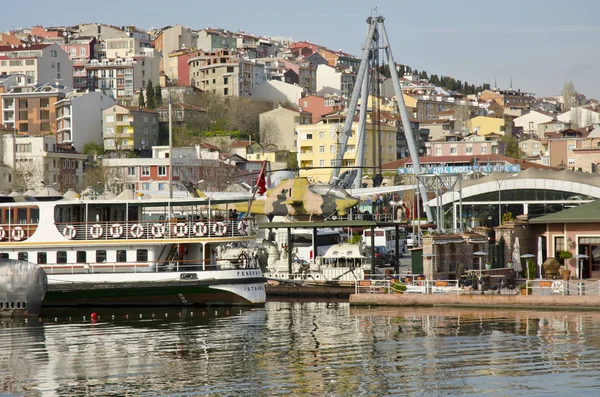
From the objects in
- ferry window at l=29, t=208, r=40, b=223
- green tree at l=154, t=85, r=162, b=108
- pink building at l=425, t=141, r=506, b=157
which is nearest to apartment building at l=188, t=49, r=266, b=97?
green tree at l=154, t=85, r=162, b=108

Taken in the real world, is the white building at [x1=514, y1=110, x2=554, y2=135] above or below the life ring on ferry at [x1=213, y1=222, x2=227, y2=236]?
above

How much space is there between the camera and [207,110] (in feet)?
443

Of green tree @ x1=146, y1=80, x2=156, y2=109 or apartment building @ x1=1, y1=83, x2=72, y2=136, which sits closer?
A: apartment building @ x1=1, y1=83, x2=72, y2=136

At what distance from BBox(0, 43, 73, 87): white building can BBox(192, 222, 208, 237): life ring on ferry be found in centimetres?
10681

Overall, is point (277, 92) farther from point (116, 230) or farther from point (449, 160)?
point (116, 230)

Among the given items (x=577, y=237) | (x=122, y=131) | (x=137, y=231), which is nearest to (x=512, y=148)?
(x=122, y=131)

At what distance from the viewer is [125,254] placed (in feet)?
133

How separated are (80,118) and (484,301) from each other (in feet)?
300

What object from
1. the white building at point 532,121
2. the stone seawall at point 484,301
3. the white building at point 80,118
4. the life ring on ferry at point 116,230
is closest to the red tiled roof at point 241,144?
the white building at point 80,118

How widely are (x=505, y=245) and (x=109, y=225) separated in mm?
16918

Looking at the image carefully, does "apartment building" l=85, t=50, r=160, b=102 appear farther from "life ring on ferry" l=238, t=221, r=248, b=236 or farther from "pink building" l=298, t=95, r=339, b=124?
"life ring on ferry" l=238, t=221, r=248, b=236

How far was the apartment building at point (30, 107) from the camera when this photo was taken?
125875mm

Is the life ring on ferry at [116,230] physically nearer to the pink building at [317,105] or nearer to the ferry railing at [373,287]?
the ferry railing at [373,287]

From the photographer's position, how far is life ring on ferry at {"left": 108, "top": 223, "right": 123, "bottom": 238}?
40084 millimetres
